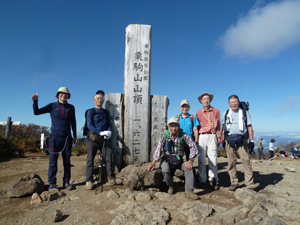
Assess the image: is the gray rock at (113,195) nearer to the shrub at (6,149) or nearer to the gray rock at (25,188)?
the gray rock at (25,188)

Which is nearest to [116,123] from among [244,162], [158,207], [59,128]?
[59,128]

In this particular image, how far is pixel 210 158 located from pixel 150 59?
130 inches

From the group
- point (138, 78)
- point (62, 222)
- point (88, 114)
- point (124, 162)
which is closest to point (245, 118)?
point (138, 78)

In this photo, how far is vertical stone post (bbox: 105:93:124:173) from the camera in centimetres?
545

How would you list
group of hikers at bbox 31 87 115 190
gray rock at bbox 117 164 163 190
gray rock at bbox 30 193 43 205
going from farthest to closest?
group of hikers at bbox 31 87 115 190
gray rock at bbox 117 164 163 190
gray rock at bbox 30 193 43 205

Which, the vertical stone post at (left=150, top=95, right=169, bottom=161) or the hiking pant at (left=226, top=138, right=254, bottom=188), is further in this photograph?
the vertical stone post at (left=150, top=95, right=169, bottom=161)

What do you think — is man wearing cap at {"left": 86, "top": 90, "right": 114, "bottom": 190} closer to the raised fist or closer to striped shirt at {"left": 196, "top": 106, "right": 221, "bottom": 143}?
the raised fist

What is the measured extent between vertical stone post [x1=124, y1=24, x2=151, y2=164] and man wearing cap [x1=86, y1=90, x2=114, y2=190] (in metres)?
0.74

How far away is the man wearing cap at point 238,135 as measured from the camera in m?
4.33

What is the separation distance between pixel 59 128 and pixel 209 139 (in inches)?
142

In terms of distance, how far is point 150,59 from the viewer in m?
5.66

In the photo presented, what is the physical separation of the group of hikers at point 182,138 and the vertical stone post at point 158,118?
3.21 ft

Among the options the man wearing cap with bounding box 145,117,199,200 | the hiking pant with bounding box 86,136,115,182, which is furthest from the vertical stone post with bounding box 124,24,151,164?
the man wearing cap with bounding box 145,117,199,200

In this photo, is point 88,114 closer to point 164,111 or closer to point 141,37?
point 164,111
